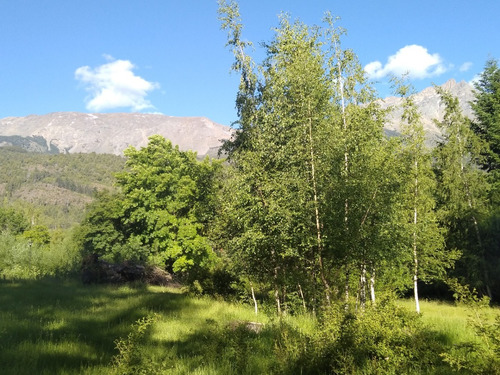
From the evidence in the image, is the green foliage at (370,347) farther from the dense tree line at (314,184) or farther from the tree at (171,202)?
the tree at (171,202)

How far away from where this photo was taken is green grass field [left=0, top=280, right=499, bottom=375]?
616cm

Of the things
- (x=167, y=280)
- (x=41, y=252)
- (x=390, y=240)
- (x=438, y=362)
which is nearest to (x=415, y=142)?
(x=390, y=240)

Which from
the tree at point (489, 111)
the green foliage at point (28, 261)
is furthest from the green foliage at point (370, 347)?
the tree at point (489, 111)

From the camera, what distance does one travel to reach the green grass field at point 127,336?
6.16 metres

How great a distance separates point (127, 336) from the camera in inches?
352

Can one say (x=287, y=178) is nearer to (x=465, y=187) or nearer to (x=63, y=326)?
Result: (x=63, y=326)

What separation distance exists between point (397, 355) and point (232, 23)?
61.5ft

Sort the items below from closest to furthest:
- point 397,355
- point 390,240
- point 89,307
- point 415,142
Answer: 1. point 397,355
2. point 390,240
3. point 89,307
4. point 415,142

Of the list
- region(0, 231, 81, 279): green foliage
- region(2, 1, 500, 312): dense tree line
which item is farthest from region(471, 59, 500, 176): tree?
region(0, 231, 81, 279): green foliage

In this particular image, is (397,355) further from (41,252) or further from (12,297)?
(41,252)

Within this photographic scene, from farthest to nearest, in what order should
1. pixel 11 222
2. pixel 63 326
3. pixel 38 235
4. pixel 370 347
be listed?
pixel 11 222 < pixel 38 235 < pixel 63 326 < pixel 370 347

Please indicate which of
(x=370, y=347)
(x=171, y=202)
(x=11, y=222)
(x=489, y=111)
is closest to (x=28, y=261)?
(x=171, y=202)

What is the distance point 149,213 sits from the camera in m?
28.8

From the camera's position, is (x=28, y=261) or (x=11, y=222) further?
(x=11, y=222)
